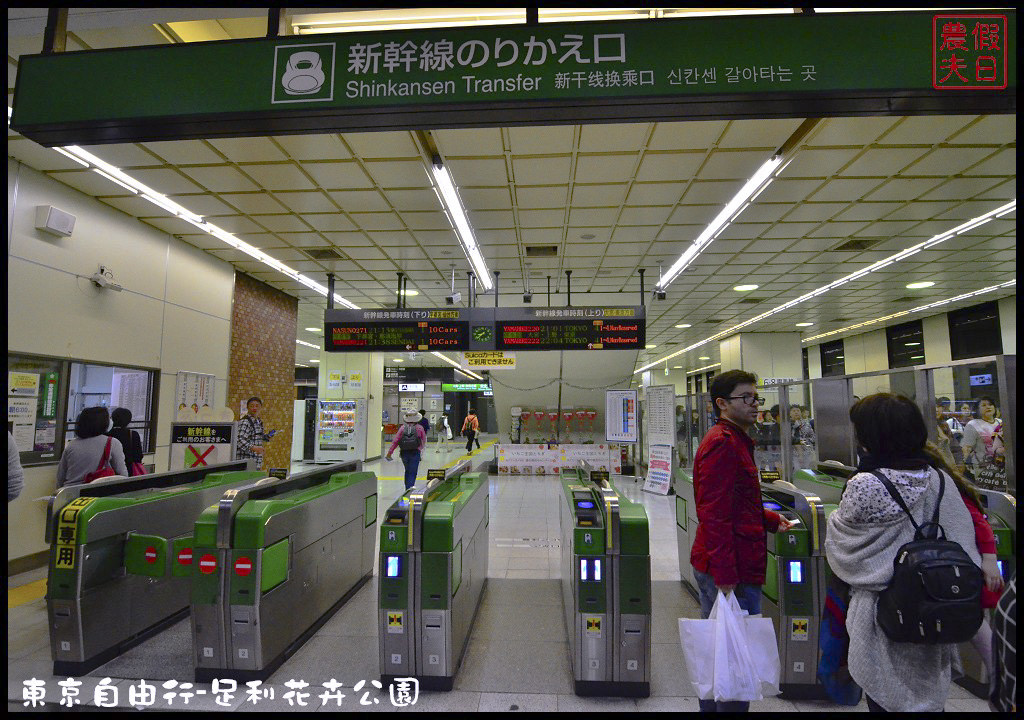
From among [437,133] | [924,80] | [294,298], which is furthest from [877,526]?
[294,298]

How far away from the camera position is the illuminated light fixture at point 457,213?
5.11 metres

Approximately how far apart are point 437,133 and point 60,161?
12.0 ft

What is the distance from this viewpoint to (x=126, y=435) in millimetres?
5168

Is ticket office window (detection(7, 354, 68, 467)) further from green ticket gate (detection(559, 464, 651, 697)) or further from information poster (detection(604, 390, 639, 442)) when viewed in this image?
information poster (detection(604, 390, 639, 442))

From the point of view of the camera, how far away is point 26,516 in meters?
5.11

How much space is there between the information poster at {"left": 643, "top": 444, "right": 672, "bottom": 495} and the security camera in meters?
8.82

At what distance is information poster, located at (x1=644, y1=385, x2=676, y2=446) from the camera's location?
993 cm

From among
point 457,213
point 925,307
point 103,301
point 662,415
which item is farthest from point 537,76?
point 925,307

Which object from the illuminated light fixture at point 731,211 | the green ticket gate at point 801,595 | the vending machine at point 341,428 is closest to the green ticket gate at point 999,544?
the green ticket gate at point 801,595

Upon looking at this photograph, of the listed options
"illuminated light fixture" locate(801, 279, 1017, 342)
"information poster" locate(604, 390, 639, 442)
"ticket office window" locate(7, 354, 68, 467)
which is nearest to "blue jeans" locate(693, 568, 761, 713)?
"ticket office window" locate(7, 354, 68, 467)

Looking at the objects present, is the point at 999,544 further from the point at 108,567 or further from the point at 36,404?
the point at 36,404

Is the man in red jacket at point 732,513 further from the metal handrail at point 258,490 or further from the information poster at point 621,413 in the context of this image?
the information poster at point 621,413

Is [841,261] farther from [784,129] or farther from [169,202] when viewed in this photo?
[169,202]

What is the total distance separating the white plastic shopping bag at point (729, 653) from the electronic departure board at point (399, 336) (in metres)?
5.72
